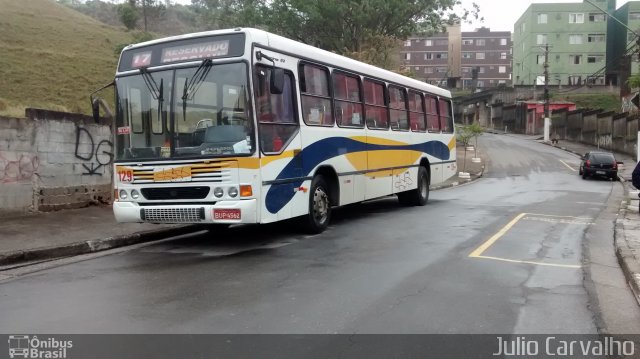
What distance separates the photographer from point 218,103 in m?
8.03

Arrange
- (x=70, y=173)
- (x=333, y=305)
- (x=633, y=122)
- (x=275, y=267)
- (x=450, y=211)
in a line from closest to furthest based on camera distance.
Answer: (x=333, y=305) < (x=275, y=267) < (x=70, y=173) < (x=450, y=211) < (x=633, y=122)

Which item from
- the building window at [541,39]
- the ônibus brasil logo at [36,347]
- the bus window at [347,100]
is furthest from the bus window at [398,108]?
the building window at [541,39]

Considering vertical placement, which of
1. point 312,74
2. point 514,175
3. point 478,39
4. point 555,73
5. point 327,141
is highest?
point 478,39

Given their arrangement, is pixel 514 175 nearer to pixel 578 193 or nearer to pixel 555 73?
pixel 578 193

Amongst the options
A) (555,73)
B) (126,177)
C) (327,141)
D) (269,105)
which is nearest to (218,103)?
(269,105)

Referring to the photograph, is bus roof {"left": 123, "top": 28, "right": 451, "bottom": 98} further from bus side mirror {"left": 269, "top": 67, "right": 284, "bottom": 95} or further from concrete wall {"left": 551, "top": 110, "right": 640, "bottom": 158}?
concrete wall {"left": 551, "top": 110, "right": 640, "bottom": 158}

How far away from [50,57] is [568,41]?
5912cm

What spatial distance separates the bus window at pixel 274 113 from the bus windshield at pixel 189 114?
0.79 ft

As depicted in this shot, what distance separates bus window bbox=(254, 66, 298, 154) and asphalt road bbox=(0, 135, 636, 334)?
65.2 inches

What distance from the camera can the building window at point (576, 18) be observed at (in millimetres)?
68406

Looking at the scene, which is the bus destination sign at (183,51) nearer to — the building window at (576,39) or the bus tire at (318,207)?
the bus tire at (318,207)

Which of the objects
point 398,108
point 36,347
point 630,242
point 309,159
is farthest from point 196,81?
point 630,242

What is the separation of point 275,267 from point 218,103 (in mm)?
2572

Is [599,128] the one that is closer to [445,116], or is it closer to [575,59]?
[575,59]
